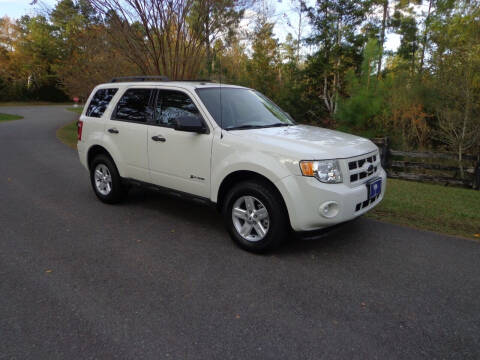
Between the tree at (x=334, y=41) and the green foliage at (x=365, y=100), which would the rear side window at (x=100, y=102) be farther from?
the tree at (x=334, y=41)

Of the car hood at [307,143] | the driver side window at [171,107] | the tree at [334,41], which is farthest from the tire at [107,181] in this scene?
the tree at [334,41]

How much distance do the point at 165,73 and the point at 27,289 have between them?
899cm

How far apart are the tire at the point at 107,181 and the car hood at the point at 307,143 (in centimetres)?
239

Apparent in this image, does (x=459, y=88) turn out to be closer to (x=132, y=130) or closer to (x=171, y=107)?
(x=171, y=107)

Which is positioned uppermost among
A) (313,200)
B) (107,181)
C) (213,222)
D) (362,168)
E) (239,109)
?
(239,109)

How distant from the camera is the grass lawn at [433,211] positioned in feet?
17.4

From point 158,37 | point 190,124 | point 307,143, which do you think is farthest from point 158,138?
point 158,37

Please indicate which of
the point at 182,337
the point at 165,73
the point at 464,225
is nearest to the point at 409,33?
the point at 165,73

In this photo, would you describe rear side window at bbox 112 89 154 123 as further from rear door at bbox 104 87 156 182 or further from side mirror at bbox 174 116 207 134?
side mirror at bbox 174 116 207 134

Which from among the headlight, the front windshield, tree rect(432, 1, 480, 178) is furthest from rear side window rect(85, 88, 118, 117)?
tree rect(432, 1, 480, 178)

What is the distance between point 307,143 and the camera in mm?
4031

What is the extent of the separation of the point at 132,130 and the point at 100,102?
1.16 meters

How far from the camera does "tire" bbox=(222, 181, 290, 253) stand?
3.98m

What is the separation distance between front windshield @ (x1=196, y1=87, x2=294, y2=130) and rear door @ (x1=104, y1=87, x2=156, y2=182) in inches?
37.9
